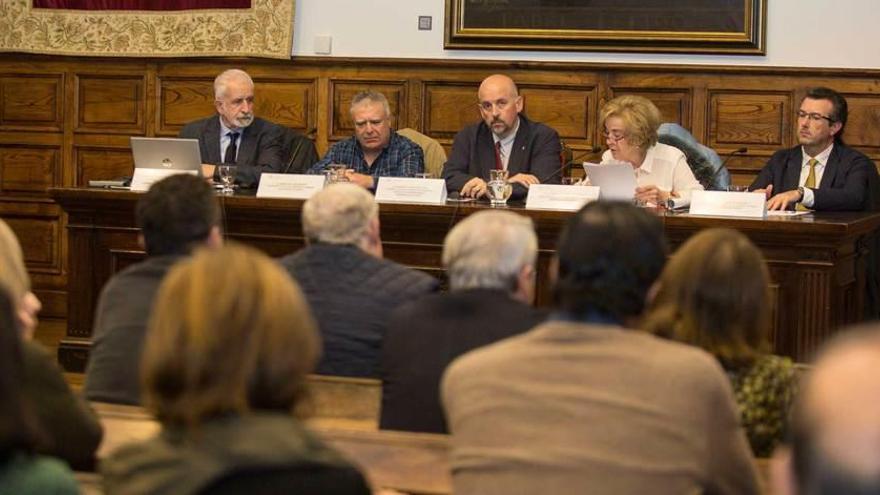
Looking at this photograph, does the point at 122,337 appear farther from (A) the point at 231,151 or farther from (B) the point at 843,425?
(A) the point at 231,151

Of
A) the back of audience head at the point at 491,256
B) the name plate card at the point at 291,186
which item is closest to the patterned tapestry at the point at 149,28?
the name plate card at the point at 291,186

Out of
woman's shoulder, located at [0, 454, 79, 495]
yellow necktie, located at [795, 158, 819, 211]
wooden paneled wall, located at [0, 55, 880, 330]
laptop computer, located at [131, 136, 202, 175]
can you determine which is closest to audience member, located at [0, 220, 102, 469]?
woman's shoulder, located at [0, 454, 79, 495]

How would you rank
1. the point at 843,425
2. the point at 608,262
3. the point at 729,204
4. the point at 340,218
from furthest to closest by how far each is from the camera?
1. the point at 729,204
2. the point at 340,218
3. the point at 608,262
4. the point at 843,425

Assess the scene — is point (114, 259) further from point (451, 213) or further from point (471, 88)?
point (471, 88)

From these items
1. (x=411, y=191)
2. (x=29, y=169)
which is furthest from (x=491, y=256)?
(x=29, y=169)

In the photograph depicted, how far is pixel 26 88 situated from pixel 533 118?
9.78ft

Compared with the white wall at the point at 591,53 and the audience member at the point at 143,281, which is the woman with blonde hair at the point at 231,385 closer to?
the audience member at the point at 143,281

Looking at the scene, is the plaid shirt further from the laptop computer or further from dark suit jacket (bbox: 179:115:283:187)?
the laptop computer

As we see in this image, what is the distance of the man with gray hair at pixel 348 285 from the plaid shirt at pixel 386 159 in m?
2.84

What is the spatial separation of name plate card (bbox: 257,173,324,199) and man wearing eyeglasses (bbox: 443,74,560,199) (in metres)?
0.74

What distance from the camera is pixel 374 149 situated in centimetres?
649

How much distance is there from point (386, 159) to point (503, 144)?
0.55 m

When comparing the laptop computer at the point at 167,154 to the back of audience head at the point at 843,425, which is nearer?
the back of audience head at the point at 843,425

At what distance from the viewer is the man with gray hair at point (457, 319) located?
2.87 meters
